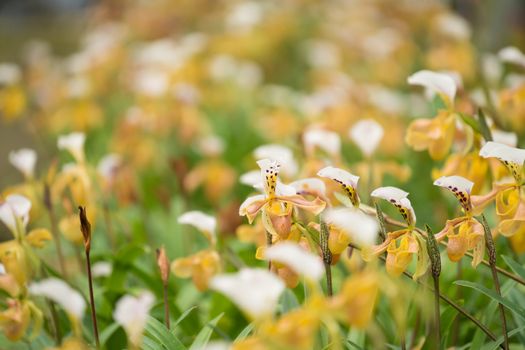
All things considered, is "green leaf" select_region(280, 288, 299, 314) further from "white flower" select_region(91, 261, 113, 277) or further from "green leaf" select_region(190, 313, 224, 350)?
"white flower" select_region(91, 261, 113, 277)

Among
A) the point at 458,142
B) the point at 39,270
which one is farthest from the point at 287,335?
the point at 458,142

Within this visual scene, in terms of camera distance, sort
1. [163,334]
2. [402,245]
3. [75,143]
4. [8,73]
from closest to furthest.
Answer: [402,245]
[163,334]
[75,143]
[8,73]

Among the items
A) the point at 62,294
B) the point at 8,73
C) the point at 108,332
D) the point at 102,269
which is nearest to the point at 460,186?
the point at 62,294

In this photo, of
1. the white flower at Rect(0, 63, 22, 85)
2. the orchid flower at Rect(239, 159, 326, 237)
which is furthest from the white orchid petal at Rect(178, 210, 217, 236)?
the white flower at Rect(0, 63, 22, 85)

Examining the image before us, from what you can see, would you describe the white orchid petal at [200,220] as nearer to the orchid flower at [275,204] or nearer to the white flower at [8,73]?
the orchid flower at [275,204]

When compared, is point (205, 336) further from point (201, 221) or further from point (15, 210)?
point (15, 210)

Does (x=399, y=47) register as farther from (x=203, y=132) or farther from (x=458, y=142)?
(x=458, y=142)

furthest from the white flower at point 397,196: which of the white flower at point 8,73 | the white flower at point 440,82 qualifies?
the white flower at point 8,73
